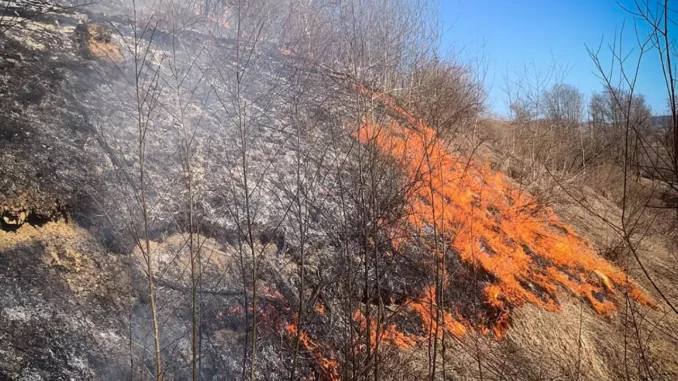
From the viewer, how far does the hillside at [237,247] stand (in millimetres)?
2047

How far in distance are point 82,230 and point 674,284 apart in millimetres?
6864

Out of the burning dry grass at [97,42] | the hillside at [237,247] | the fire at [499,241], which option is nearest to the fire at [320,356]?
the hillside at [237,247]

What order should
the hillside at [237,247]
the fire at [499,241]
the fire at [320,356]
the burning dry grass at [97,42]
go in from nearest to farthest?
1. the hillside at [237,247]
2. the fire at [320,356]
3. the burning dry grass at [97,42]
4. the fire at [499,241]

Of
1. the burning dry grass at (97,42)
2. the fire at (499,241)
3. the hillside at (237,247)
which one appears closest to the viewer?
the hillside at (237,247)

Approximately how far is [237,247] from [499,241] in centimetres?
314

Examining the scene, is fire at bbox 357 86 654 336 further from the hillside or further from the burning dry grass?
the burning dry grass

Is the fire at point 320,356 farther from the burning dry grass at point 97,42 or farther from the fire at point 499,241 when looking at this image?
the burning dry grass at point 97,42

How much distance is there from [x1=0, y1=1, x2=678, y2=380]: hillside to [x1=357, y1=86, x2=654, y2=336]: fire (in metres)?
0.03

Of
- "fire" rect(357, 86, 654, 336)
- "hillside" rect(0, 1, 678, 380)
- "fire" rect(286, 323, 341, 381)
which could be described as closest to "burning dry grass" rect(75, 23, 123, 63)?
"hillside" rect(0, 1, 678, 380)

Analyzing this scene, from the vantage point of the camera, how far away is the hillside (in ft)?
6.72

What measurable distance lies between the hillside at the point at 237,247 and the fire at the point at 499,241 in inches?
1.2

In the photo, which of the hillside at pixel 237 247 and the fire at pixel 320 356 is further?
the fire at pixel 320 356

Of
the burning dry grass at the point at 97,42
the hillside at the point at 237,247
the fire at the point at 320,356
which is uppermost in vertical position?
the burning dry grass at the point at 97,42

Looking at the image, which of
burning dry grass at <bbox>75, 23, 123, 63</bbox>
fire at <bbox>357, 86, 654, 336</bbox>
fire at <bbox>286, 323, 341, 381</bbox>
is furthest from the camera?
fire at <bbox>357, 86, 654, 336</bbox>
